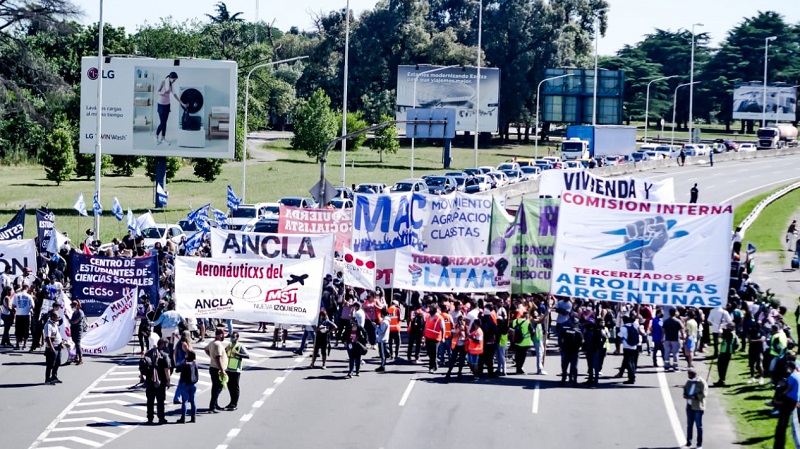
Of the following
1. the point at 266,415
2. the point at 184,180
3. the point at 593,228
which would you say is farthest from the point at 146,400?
the point at 184,180

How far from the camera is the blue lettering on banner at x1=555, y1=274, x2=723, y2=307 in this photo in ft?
74.8

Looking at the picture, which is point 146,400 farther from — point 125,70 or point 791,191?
point 791,191

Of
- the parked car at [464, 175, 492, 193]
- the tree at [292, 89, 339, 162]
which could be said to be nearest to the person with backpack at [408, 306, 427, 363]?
the parked car at [464, 175, 492, 193]

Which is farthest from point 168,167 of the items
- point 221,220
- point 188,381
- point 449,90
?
point 188,381

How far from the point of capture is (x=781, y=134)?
111 metres

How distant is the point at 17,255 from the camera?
30.1 metres

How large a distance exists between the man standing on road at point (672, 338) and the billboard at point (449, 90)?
241 ft

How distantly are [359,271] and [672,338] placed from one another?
650cm

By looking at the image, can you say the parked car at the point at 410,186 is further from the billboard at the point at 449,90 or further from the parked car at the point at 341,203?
the billboard at the point at 449,90

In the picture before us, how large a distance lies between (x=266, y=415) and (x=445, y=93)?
7976cm

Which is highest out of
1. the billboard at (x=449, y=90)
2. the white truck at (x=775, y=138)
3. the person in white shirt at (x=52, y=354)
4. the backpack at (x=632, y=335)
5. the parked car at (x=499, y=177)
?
the billboard at (x=449, y=90)

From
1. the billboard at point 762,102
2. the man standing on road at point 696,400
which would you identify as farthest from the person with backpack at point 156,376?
the billboard at point 762,102

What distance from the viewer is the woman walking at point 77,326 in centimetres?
2477

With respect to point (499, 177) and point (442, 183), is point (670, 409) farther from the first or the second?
point (499, 177)
